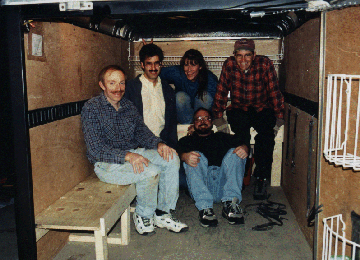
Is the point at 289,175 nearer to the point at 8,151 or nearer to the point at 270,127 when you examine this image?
the point at 270,127

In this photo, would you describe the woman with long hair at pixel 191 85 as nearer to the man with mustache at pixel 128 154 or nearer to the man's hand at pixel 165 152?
the man with mustache at pixel 128 154

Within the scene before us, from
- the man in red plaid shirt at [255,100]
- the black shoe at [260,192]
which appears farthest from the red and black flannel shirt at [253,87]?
the black shoe at [260,192]

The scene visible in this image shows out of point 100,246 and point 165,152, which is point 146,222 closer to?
point 165,152

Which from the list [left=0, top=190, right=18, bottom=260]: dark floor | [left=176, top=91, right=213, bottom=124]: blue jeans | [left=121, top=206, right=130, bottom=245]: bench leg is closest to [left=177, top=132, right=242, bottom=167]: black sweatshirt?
[left=176, top=91, right=213, bottom=124]: blue jeans

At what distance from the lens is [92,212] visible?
7.04 feet

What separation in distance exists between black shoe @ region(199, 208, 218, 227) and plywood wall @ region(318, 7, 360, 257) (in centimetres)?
108

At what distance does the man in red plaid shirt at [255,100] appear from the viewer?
11.4ft

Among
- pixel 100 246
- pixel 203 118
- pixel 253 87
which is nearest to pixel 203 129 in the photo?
pixel 203 118

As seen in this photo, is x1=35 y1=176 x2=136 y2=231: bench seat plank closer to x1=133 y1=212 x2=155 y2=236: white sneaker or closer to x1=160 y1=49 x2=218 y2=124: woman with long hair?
x1=133 y1=212 x2=155 y2=236: white sneaker

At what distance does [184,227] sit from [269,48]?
2.54 m

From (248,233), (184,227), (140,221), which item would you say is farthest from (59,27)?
(248,233)

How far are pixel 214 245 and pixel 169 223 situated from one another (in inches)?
16.6

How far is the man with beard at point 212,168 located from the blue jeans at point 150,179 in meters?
0.29

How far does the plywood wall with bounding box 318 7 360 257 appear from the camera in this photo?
178 cm
